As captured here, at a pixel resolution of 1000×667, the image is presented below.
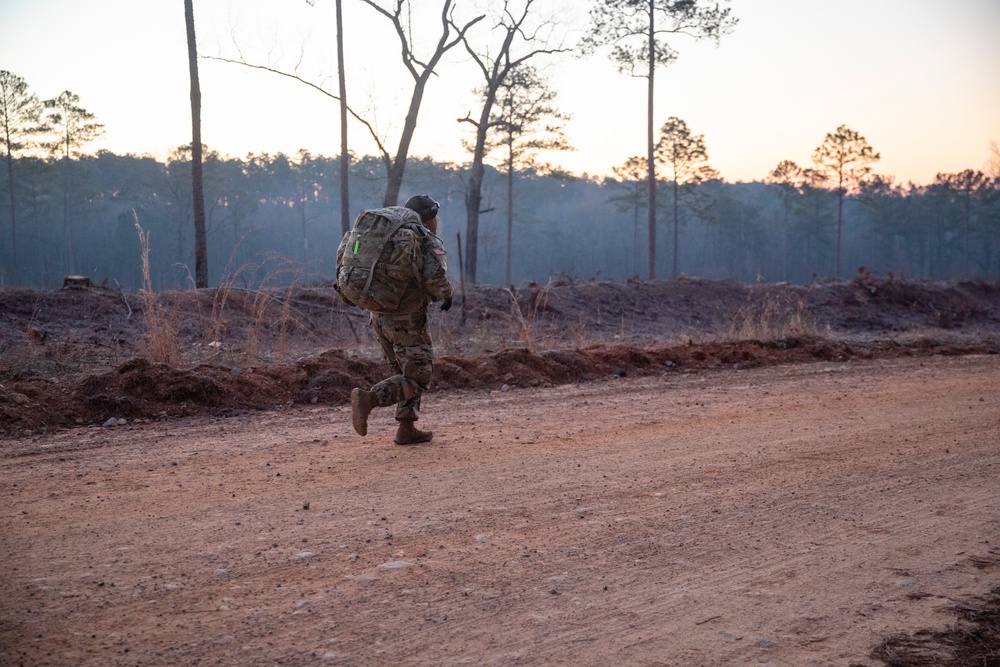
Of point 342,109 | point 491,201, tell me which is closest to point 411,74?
point 342,109

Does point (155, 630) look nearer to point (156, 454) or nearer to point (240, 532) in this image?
point (240, 532)

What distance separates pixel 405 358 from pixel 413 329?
0.23 m

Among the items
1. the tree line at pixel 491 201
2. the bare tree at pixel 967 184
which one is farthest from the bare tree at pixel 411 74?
the bare tree at pixel 967 184

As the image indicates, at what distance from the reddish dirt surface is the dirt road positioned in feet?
0.06

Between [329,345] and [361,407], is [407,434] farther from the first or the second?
[329,345]

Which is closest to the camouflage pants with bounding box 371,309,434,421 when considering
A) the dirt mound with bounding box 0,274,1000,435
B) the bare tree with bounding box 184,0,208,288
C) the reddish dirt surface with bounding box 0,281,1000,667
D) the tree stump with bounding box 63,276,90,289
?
the reddish dirt surface with bounding box 0,281,1000,667

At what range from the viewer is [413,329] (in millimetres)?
6102

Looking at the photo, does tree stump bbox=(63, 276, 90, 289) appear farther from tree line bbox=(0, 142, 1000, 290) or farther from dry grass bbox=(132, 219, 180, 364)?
tree line bbox=(0, 142, 1000, 290)

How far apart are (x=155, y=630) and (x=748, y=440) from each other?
463 cm

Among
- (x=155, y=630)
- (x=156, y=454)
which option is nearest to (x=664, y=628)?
(x=155, y=630)

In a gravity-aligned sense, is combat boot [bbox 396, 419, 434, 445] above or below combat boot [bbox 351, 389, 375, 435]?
below

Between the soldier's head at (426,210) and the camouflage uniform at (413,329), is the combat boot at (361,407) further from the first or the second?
the soldier's head at (426,210)

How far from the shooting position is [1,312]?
13047 mm

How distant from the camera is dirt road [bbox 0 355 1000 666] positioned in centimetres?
305
